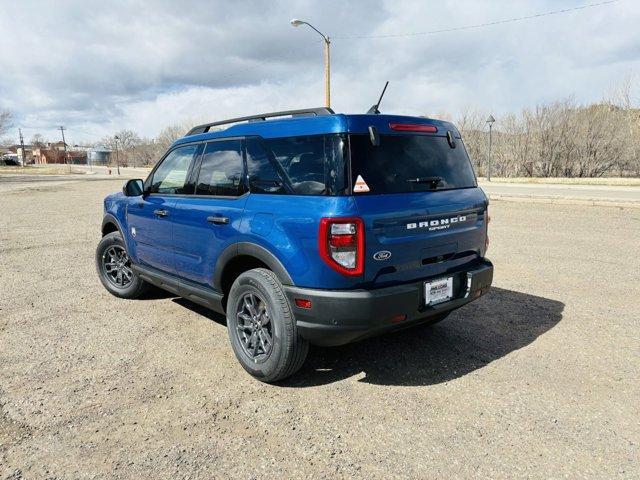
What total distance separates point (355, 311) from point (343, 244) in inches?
16.6

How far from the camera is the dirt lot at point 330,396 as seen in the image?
2328 millimetres

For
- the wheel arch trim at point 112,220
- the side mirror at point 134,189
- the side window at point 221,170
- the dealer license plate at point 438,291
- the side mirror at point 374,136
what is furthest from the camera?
the wheel arch trim at point 112,220

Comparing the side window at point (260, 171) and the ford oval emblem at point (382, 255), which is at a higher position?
the side window at point (260, 171)

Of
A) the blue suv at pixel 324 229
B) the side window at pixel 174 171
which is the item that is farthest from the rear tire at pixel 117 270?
the blue suv at pixel 324 229

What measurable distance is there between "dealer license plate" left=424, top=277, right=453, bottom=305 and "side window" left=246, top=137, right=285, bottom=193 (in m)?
1.22

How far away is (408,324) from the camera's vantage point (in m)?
3.02

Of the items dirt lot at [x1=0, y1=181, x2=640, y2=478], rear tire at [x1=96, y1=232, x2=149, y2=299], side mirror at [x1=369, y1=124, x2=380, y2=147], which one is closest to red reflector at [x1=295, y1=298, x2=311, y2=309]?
dirt lot at [x1=0, y1=181, x2=640, y2=478]

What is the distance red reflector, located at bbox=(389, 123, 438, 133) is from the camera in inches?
118

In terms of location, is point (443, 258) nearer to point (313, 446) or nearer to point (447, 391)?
point (447, 391)

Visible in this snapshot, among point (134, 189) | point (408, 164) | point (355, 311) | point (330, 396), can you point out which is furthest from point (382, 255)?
point (134, 189)

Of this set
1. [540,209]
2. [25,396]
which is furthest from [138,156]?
[25,396]

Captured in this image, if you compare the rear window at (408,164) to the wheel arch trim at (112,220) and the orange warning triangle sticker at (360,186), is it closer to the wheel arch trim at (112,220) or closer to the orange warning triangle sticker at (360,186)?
the orange warning triangle sticker at (360,186)

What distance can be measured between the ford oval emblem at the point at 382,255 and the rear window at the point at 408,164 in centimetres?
38

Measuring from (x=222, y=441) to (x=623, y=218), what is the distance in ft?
39.5
